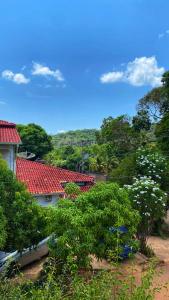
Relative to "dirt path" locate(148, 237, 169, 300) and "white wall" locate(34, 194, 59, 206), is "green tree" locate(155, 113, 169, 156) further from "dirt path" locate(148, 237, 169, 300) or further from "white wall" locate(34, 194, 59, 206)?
"white wall" locate(34, 194, 59, 206)

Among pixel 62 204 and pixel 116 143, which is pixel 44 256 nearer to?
pixel 62 204

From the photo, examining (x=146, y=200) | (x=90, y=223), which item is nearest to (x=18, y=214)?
(x=90, y=223)

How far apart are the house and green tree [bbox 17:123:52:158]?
26.1 meters

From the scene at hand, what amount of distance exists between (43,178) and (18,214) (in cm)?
1072

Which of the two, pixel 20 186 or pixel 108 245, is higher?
pixel 20 186

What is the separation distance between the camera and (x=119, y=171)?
76.3 feet

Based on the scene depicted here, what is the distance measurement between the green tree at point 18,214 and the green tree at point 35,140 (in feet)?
128

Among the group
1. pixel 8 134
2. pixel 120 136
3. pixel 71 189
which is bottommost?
pixel 71 189

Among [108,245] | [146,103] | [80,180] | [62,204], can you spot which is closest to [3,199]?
[62,204]

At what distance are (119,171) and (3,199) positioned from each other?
10.8 metres

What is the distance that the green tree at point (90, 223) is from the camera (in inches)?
481

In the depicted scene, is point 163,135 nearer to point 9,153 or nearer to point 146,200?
point 146,200

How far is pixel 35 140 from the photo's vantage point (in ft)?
176

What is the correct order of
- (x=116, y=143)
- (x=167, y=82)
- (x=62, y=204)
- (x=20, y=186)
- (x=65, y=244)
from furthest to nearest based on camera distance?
(x=116, y=143) < (x=167, y=82) < (x=20, y=186) < (x=62, y=204) < (x=65, y=244)
